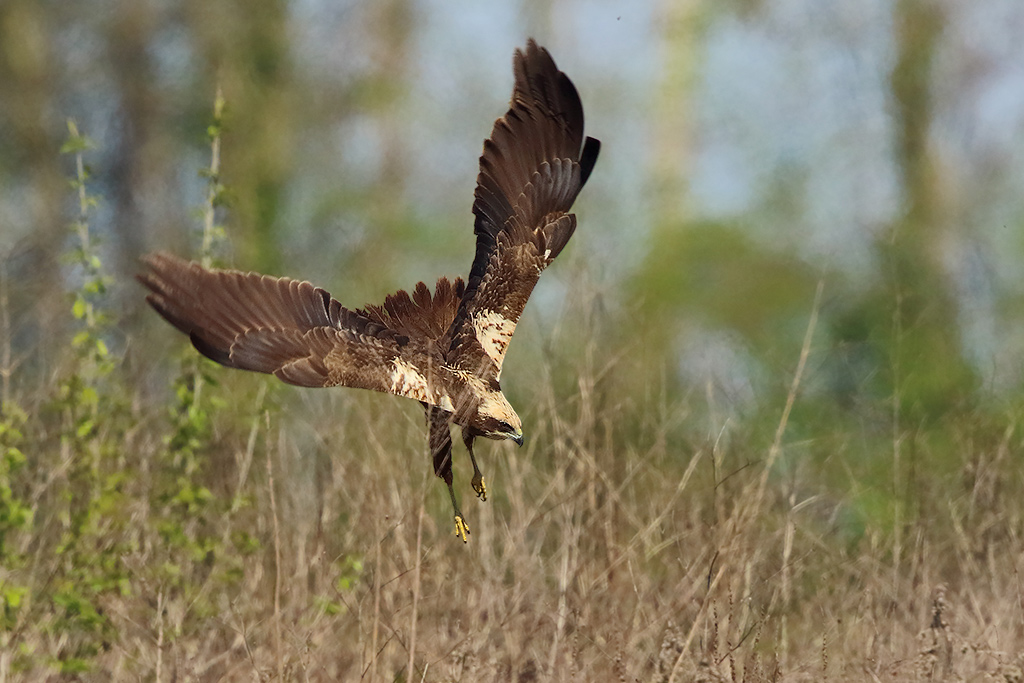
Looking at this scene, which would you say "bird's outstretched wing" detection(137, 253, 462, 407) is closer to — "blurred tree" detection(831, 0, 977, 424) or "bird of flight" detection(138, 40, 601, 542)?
"bird of flight" detection(138, 40, 601, 542)

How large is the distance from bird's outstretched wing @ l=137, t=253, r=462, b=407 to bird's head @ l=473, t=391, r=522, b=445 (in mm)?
103

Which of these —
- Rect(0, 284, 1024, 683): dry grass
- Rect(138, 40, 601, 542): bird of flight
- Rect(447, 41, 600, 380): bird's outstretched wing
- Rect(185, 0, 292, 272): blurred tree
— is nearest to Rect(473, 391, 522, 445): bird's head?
Rect(138, 40, 601, 542): bird of flight

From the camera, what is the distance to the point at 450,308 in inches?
150

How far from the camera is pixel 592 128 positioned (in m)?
9.78

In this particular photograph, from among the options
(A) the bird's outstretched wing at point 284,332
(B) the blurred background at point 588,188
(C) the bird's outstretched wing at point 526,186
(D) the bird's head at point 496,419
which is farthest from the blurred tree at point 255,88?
(D) the bird's head at point 496,419

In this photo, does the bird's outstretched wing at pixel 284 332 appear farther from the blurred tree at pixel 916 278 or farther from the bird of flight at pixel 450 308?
the blurred tree at pixel 916 278

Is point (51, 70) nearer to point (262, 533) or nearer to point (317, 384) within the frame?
point (262, 533)

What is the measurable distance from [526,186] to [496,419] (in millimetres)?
1050

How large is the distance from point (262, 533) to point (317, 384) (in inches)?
92.4

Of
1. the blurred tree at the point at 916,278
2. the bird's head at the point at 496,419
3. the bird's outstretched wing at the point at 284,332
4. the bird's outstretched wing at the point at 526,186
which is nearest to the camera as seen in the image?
the bird's outstretched wing at the point at 284,332

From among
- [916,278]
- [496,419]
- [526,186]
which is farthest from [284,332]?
[916,278]

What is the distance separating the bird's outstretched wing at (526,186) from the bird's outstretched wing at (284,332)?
22.0 inches

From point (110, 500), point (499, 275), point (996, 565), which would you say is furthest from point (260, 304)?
point (996, 565)

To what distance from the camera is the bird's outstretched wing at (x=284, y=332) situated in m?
3.12
